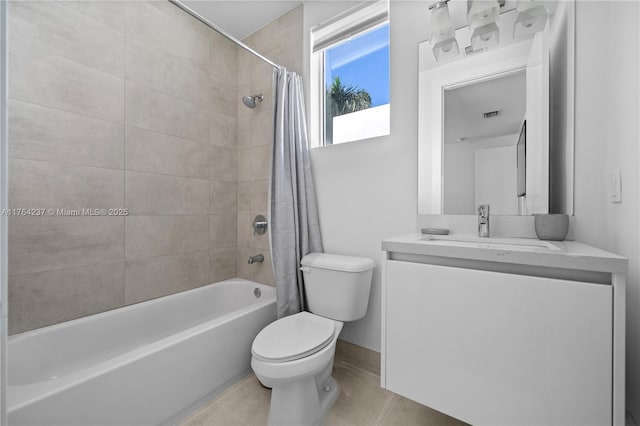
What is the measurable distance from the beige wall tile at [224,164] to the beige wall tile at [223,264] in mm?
597

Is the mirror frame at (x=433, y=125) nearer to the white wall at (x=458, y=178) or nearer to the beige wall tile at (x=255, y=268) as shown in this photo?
the white wall at (x=458, y=178)

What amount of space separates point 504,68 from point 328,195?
3.68ft

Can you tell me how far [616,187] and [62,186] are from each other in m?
2.43

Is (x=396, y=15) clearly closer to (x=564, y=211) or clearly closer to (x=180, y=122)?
(x=564, y=211)

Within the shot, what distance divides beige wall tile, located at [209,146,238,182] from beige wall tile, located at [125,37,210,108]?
0.37m

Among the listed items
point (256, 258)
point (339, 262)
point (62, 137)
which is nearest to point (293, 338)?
point (339, 262)

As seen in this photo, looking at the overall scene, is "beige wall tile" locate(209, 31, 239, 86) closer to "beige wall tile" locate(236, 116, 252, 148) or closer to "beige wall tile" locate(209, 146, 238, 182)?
"beige wall tile" locate(236, 116, 252, 148)

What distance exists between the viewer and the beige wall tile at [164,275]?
1.67 meters

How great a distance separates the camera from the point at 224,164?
2189 mm

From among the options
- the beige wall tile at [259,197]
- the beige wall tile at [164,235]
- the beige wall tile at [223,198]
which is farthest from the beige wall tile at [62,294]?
the beige wall tile at [259,197]

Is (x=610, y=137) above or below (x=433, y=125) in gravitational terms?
below

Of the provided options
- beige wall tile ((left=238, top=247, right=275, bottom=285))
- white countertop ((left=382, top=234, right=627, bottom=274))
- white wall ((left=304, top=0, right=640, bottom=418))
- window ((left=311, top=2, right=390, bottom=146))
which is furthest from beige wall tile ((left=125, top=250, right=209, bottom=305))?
white countertop ((left=382, top=234, right=627, bottom=274))

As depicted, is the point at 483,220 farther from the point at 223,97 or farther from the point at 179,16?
the point at 179,16

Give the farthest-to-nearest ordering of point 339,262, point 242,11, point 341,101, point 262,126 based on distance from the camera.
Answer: point 262,126, point 242,11, point 341,101, point 339,262
